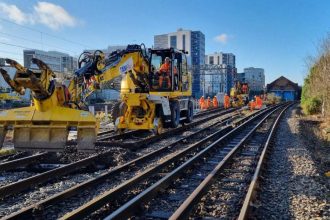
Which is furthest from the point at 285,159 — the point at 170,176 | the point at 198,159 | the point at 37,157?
the point at 37,157

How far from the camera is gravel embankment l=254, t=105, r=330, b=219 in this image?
6.21 m

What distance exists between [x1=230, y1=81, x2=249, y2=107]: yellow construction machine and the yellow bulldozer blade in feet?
128

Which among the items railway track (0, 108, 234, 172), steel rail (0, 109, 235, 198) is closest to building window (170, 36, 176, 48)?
railway track (0, 108, 234, 172)

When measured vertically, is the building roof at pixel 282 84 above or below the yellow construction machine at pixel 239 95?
above

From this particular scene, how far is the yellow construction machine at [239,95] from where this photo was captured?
47.9m

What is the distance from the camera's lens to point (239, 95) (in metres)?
49.2

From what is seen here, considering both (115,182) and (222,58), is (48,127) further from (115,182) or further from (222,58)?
(222,58)

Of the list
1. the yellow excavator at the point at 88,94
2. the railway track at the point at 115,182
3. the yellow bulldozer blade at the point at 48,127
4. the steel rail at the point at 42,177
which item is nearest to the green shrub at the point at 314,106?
the yellow excavator at the point at 88,94

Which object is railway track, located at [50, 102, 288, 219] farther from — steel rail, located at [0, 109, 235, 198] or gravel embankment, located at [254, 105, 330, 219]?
steel rail, located at [0, 109, 235, 198]

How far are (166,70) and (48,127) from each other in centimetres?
762

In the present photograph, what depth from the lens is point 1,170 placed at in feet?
28.9

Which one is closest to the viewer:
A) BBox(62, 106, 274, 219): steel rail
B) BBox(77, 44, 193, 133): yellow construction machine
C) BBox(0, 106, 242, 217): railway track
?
BBox(62, 106, 274, 219): steel rail

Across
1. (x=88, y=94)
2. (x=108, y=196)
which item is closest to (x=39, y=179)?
(x=108, y=196)

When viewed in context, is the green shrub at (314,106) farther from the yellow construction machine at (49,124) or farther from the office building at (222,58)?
the office building at (222,58)
